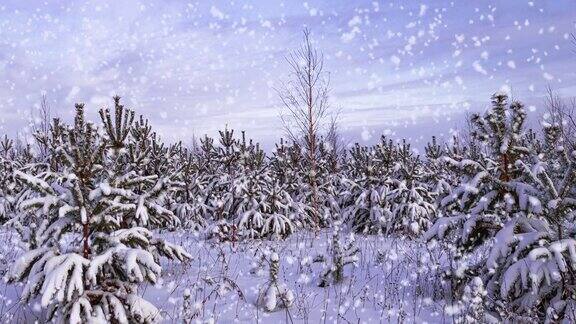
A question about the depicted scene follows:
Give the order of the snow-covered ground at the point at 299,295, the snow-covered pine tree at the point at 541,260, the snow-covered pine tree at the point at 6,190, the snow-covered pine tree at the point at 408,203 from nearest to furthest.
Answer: the snow-covered pine tree at the point at 541,260, the snow-covered ground at the point at 299,295, the snow-covered pine tree at the point at 408,203, the snow-covered pine tree at the point at 6,190

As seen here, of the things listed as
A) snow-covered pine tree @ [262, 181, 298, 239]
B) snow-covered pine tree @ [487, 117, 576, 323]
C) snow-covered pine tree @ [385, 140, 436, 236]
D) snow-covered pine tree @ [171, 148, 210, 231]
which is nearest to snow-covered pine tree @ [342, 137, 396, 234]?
snow-covered pine tree @ [385, 140, 436, 236]

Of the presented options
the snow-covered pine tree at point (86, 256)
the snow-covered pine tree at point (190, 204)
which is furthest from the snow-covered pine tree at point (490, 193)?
the snow-covered pine tree at point (190, 204)

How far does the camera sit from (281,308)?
596cm

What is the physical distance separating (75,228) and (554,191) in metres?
5.11

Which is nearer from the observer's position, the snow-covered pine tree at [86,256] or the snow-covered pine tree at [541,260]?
the snow-covered pine tree at [86,256]

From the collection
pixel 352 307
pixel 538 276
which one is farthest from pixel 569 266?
pixel 352 307

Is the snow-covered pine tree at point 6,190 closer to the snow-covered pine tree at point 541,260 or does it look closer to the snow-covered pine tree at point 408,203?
the snow-covered pine tree at point 408,203

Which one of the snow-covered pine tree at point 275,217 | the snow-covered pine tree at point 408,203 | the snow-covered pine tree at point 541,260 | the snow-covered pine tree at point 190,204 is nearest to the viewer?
the snow-covered pine tree at point 541,260

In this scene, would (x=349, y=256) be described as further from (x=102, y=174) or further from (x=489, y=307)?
(x=102, y=174)

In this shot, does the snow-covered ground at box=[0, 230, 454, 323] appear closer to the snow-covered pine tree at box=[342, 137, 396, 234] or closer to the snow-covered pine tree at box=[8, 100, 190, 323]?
the snow-covered pine tree at box=[8, 100, 190, 323]

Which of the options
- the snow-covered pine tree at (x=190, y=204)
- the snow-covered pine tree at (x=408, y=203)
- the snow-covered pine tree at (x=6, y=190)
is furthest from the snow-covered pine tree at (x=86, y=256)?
the snow-covered pine tree at (x=6, y=190)

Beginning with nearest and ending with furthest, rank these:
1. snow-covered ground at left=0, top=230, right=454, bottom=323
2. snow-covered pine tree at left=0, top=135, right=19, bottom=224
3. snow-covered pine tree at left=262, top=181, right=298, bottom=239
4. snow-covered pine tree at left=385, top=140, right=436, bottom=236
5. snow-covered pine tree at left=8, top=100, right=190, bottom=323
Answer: snow-covered pine tree at left=8, top=100, right=190, bottom=323 → snow-covered ground at left=0, top=230, right=454, bottom=323 → snow-covered pine tree at left=262, top=181, right=298, bottom=239 → snow-covered pine tree at left=385, top=140, right=436, bottom=236 → snow-covered pine tree at left=0, top=135, right=19, bottom=224

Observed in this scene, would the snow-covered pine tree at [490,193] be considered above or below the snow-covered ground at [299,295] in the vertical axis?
above

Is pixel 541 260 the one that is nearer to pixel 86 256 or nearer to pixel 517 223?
pixel 517 223
